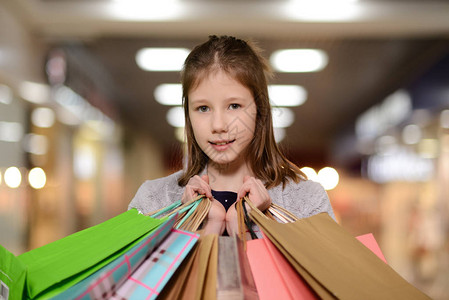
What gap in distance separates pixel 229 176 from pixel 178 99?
2.18m

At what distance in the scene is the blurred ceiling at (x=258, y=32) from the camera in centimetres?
333

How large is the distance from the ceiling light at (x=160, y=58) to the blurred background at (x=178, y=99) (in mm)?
16

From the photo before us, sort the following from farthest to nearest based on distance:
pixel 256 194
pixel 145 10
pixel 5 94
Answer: pixel 145 10 < pixel 5 94 < pixel 256 194

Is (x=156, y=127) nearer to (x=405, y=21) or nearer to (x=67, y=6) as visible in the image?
(x=67, y=6)

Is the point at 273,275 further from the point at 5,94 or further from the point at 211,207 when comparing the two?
the point at 5,94

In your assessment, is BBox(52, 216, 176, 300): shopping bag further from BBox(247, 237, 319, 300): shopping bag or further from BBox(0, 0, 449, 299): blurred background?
BBox(0, 0, 449, 299): blurred background

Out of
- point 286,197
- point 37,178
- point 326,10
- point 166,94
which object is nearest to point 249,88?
point 286,197

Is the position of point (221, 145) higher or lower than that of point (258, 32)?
lower

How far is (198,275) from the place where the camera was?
1.52 feet

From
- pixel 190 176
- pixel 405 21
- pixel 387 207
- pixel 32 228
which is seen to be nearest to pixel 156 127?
pixel 32 228

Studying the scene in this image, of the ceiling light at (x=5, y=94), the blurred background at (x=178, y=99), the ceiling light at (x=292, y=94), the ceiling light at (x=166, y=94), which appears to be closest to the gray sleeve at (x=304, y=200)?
the blurred background at (x=178, y=99)

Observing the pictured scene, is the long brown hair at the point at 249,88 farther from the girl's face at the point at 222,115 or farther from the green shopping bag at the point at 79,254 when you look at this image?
the green shopping bag at the point at 79,254

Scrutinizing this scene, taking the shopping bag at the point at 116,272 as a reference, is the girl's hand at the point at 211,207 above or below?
above

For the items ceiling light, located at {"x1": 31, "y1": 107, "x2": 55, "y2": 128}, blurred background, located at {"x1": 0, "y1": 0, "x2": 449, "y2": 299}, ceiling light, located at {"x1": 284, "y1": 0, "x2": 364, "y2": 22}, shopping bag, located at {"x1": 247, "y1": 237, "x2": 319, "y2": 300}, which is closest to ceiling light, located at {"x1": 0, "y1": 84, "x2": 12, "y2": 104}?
blurred background, located at {"x1": 0, "y1": 0, "x2": 449, "y2": 299}
